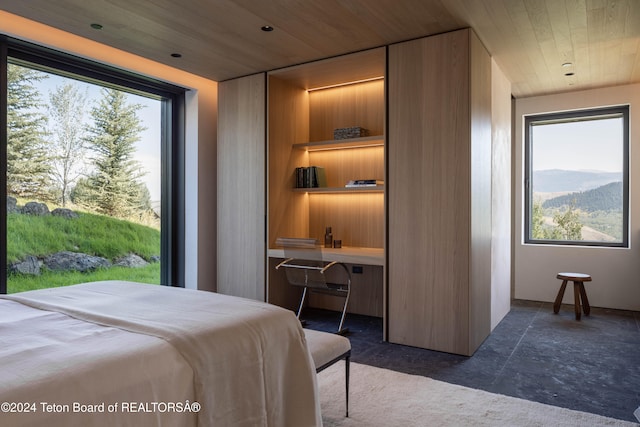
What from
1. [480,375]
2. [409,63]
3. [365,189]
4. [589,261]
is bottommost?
[480,375]

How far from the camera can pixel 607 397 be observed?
251 centimetres

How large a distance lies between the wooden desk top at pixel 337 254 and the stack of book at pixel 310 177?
0.72m

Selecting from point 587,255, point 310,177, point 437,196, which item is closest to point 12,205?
point 310,177

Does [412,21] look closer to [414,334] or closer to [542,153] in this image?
[414,334]

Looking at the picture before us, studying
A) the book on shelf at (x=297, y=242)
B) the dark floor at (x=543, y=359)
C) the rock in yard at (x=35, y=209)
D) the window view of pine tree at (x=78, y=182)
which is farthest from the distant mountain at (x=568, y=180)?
the rock in yard at (x=35, y=209)

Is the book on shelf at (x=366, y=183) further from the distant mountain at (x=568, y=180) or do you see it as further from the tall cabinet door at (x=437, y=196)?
the distant mountain at (x=568, y=180)

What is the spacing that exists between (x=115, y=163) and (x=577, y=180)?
17.2 feet

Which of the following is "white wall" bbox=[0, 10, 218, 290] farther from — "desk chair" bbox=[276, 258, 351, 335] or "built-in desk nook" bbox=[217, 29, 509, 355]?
"desk chair" bbox=[276, 258, 351, 335]

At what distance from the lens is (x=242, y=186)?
176 inches

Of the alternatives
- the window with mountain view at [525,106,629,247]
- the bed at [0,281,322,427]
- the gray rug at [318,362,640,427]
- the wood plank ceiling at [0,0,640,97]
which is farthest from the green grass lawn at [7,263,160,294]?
the window with mountain view at [525,106,629,247]

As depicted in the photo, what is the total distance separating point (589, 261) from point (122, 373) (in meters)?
5.26

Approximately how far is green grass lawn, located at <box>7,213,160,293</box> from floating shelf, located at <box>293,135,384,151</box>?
1.84 meters

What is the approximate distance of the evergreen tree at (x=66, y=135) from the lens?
3.60m

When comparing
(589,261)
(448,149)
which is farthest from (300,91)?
(589,261)
